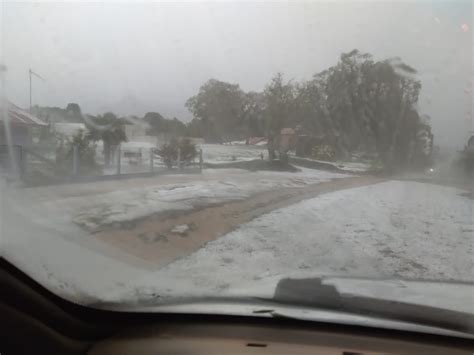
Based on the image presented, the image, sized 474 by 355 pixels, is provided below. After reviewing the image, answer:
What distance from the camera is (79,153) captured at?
3934 mm

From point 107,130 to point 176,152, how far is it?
0.56 meters

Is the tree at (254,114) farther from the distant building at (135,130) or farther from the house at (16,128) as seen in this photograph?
the house at (16,128)

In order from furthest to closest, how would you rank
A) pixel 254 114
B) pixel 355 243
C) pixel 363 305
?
pixel 254 114
pixel 355 243
pixel 363 305

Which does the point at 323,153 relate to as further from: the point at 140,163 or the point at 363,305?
the point at 140,163

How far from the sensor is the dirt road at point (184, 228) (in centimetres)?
346

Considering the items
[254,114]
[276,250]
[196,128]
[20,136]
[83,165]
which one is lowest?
[276,250]

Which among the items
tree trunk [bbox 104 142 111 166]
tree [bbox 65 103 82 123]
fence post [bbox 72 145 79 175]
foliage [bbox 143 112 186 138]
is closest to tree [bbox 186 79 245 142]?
foliage [bbox 143 112 186 138]

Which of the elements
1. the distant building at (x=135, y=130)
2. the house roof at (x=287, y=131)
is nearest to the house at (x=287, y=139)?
the house roof at (x=287, y=131)

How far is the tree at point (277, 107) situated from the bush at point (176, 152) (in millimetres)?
616

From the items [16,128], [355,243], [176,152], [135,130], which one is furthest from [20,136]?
[355,243]

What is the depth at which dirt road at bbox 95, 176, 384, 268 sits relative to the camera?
3461 millimetres

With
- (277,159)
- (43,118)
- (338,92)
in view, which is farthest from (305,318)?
(43,118)

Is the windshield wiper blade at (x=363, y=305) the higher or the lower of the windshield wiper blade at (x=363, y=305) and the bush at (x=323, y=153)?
the lower

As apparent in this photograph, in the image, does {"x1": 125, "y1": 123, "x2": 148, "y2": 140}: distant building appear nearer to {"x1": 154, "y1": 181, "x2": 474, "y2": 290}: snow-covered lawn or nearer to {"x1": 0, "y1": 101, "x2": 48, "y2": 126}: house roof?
{"x1": 0, "y1": 101, "x2": 48, "y2": 126}: house roof
